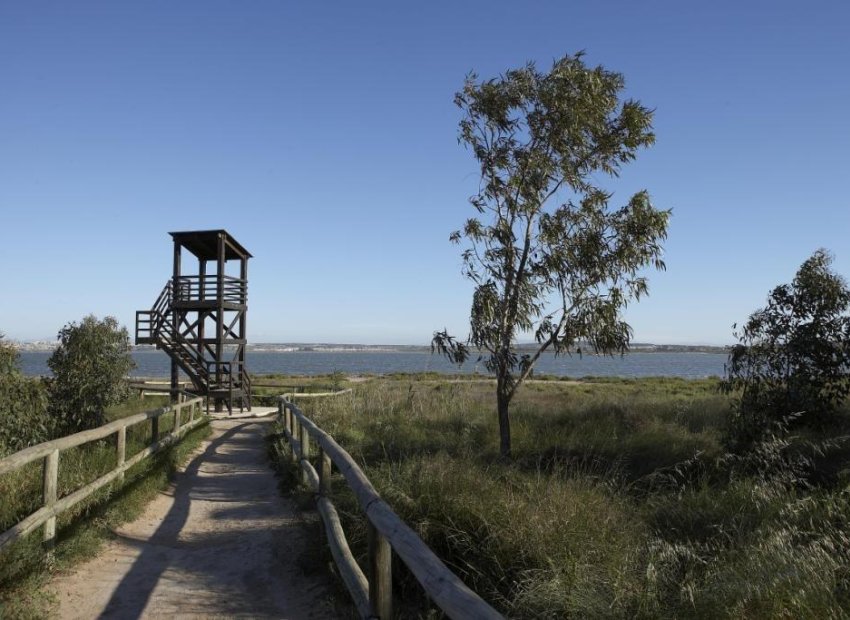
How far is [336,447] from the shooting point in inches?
246

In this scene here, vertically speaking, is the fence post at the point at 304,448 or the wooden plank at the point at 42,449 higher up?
the wooden plank at the point at 42,449

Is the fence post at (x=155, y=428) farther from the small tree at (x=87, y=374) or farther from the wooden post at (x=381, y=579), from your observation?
the wooden post at (x=381, y=579)

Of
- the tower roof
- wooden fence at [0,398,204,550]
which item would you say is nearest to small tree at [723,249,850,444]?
wooden fence at [0,398,204,550]

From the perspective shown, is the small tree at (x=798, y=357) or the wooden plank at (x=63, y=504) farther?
the small tree at (x=798, y=357)

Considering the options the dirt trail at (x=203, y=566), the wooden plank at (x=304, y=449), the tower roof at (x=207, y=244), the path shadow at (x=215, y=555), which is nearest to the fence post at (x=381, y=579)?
the dirt trail at (x=203, y=566)

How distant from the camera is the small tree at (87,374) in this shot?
13.5m

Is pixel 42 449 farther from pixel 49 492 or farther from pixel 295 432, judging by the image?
pixel 295 432

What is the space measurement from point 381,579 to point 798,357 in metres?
9.12

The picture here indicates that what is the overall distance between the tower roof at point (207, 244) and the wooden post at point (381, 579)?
22.9m

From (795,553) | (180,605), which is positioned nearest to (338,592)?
(180,605)

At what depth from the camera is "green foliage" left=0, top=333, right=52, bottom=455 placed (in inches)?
327

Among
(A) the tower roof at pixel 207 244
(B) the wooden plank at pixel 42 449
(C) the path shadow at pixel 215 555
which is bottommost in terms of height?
(C) the path shadow at pixel 215 555

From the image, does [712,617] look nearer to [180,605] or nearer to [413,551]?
[413,551]

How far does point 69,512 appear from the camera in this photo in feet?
21.5
